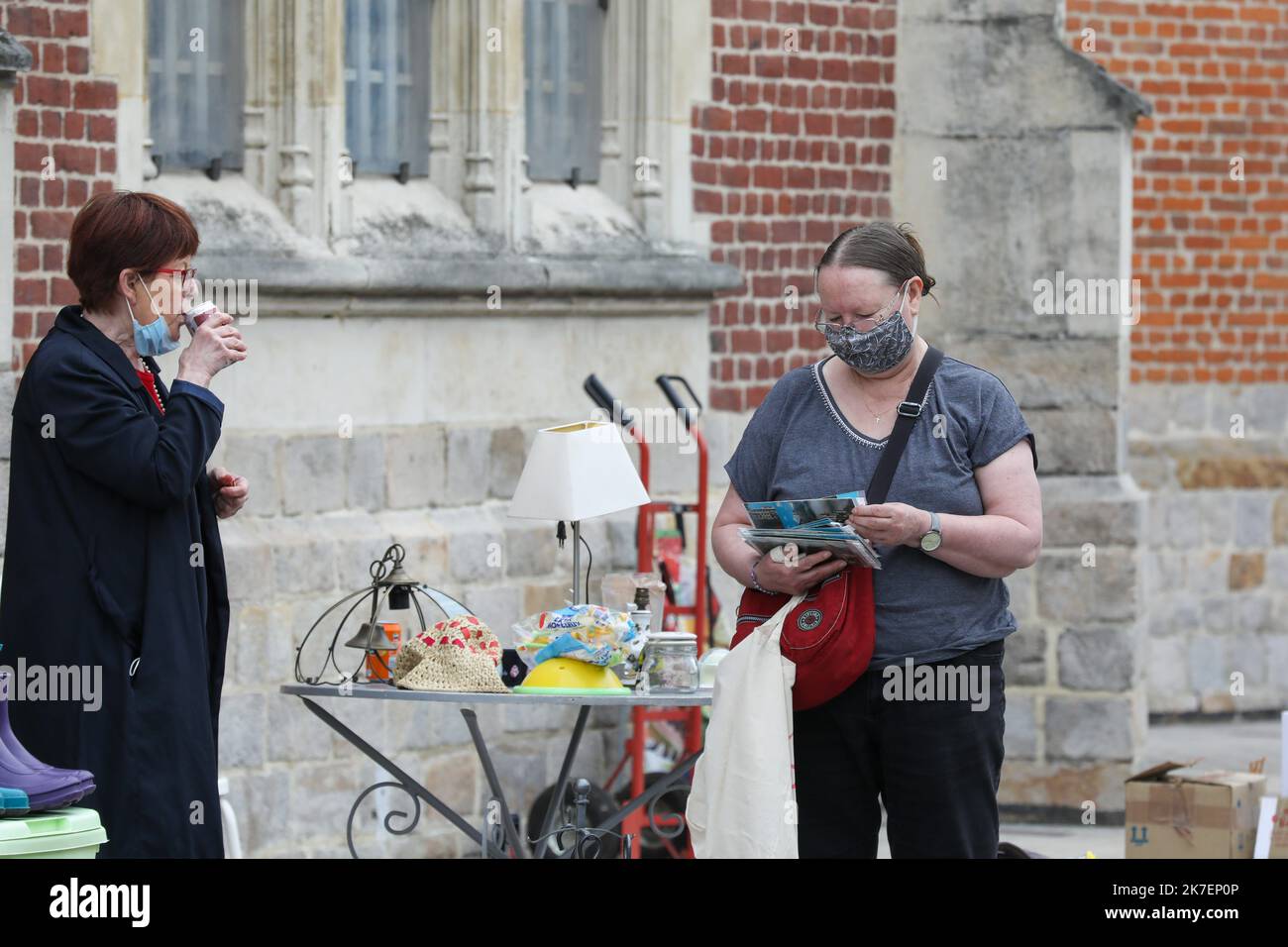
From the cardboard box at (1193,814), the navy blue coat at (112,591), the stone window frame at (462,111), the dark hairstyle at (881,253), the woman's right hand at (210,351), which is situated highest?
the stone window frame at (462,111)

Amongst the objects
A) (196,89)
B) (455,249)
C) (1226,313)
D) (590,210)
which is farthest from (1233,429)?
(196,89)

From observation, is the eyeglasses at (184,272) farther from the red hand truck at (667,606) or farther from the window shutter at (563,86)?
the window shutter at (563,86)

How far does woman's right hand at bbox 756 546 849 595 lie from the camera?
4.66 meters

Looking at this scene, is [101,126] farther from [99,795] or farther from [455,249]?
[99,795]

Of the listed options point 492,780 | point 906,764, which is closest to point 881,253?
point 906,764

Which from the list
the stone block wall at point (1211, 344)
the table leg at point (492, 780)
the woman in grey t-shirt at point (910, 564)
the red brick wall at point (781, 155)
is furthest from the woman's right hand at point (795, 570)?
the stone block wall at point (1211, 344)

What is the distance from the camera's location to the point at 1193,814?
7.44m

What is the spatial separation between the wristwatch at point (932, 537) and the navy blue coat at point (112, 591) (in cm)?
145

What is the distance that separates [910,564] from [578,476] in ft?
5.85

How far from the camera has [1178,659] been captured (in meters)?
12.2

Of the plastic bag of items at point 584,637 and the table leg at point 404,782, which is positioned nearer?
the plastic bag of items at point 584,637

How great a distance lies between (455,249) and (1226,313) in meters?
5.03

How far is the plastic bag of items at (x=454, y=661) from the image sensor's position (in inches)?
235

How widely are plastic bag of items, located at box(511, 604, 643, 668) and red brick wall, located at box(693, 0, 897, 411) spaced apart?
3704 millimetres
